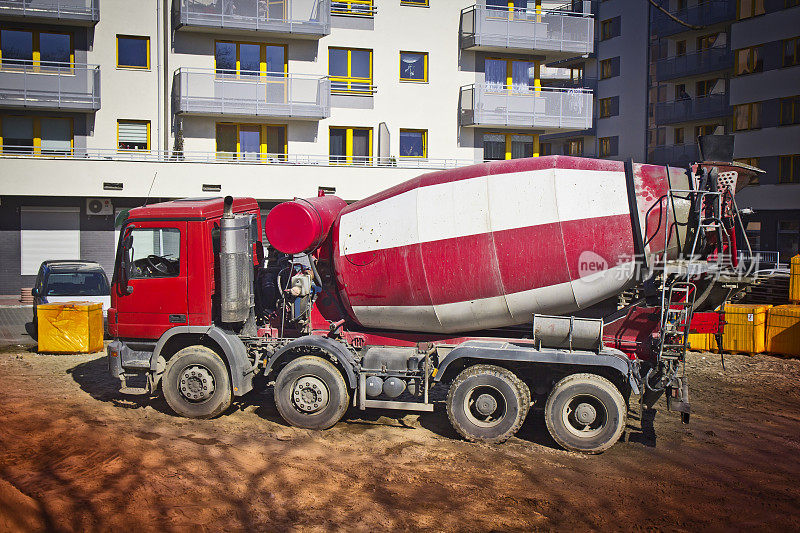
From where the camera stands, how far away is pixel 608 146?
51531 mm

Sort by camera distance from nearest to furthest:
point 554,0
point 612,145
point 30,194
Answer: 1. point 30,194
2. point 554,0
3. point 612,145

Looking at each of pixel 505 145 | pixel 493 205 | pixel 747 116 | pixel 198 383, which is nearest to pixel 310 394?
pixel 198 383

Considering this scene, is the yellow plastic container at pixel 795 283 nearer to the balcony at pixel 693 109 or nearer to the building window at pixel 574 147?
the balcony at pixel 693 109

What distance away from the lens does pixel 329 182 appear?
27.3 metres

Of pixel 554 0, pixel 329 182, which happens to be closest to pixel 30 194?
pixel 329 182

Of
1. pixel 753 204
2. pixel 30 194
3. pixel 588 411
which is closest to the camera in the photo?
pixel 588 411

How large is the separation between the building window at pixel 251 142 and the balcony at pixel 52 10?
20.8 ft

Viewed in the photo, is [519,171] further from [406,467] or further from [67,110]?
[67,110]

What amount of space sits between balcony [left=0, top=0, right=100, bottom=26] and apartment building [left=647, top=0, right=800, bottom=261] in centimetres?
2685

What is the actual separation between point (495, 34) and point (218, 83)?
11.8 m

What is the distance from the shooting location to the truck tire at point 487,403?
10.3 m

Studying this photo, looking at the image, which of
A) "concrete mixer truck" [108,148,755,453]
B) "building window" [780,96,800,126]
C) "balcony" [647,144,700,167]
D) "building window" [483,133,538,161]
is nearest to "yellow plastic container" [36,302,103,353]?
"concrete mixer truck" [108,148,755,453]

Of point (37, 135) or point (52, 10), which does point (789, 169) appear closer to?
point (52, 10)

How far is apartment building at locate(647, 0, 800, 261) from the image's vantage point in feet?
116
